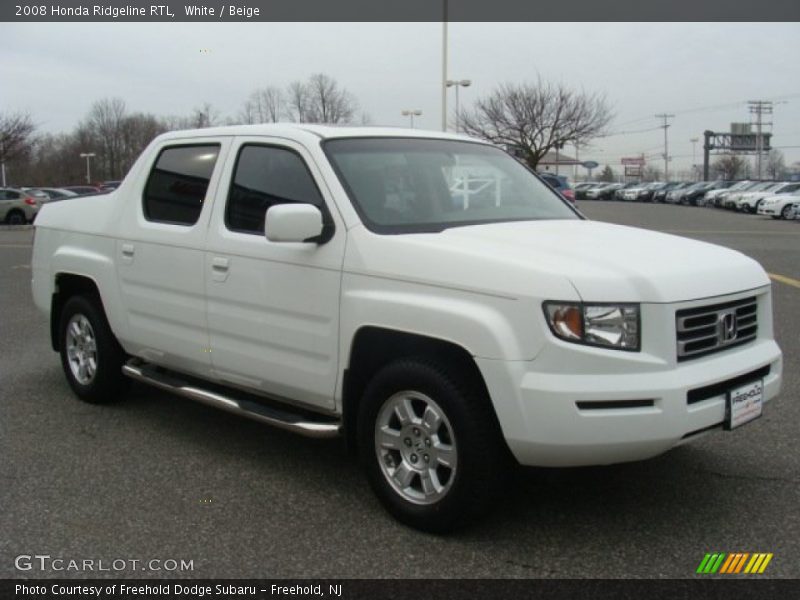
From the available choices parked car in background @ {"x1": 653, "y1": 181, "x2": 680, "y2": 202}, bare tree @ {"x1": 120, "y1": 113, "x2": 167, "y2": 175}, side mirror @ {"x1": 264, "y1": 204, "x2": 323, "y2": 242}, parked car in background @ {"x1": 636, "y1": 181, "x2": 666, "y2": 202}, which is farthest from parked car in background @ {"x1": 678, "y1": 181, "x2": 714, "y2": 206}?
side mirror @ {"x1": 264, "y1": 204, "x2": 323, "y2": 242}

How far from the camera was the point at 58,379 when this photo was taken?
6.43m

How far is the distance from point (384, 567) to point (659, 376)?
4.44ft

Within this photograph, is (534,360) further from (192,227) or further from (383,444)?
(192,227)

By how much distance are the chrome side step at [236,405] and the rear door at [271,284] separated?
102 millimetres

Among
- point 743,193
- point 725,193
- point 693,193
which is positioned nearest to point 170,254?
point 743,193

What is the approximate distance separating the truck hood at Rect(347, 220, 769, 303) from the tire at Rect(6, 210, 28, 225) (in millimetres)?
31648

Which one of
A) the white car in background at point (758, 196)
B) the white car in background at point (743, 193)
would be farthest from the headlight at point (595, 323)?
the white car in background at point (743, 193)

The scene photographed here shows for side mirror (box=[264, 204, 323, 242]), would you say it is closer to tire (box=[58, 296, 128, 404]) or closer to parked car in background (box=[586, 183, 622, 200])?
tire (box=[58, 296, 128, 404])

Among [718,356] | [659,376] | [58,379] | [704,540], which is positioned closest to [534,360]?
[659,376]

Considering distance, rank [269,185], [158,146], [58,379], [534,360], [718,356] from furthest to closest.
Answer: [58,379] → [158,146] → [269,185] → [718,356] → [534,360]

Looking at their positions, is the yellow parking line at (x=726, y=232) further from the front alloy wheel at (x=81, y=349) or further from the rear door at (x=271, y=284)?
the rear door at (x=271, y=284)

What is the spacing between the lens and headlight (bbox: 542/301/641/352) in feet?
10.5

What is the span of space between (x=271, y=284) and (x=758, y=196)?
37428 millimetres

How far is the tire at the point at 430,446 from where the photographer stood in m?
3.37
